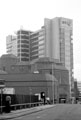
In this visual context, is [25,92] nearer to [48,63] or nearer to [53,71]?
[53,71]

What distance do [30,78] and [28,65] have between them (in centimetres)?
5623

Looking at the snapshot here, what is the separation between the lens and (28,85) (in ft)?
416

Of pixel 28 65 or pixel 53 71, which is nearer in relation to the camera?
pixel 53 71

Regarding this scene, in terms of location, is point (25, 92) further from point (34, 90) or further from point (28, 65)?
point (28, 65)

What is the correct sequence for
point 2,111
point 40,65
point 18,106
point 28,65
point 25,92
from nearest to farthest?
1. point 2,111
2. point 18,106
3. point 25,92
4. point 40,65
5. point 28,65

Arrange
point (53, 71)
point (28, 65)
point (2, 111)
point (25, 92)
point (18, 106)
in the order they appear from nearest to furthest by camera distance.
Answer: point (2, 111), point (18, 106), point (25, 92), point (53, 71), point (28, 65)

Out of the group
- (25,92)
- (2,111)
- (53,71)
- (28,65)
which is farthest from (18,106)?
(28,65)

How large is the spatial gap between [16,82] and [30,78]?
18.8 feet

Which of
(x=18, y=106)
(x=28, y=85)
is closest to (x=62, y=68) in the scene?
(x=28, y=85)

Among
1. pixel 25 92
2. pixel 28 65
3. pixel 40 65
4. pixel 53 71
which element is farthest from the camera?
pixel 28 65

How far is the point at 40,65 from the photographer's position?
168m

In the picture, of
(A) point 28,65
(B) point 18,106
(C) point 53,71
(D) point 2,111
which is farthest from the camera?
(A) point 28,65

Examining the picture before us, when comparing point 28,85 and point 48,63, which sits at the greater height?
point 48,63

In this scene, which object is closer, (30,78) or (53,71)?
(30,78)
